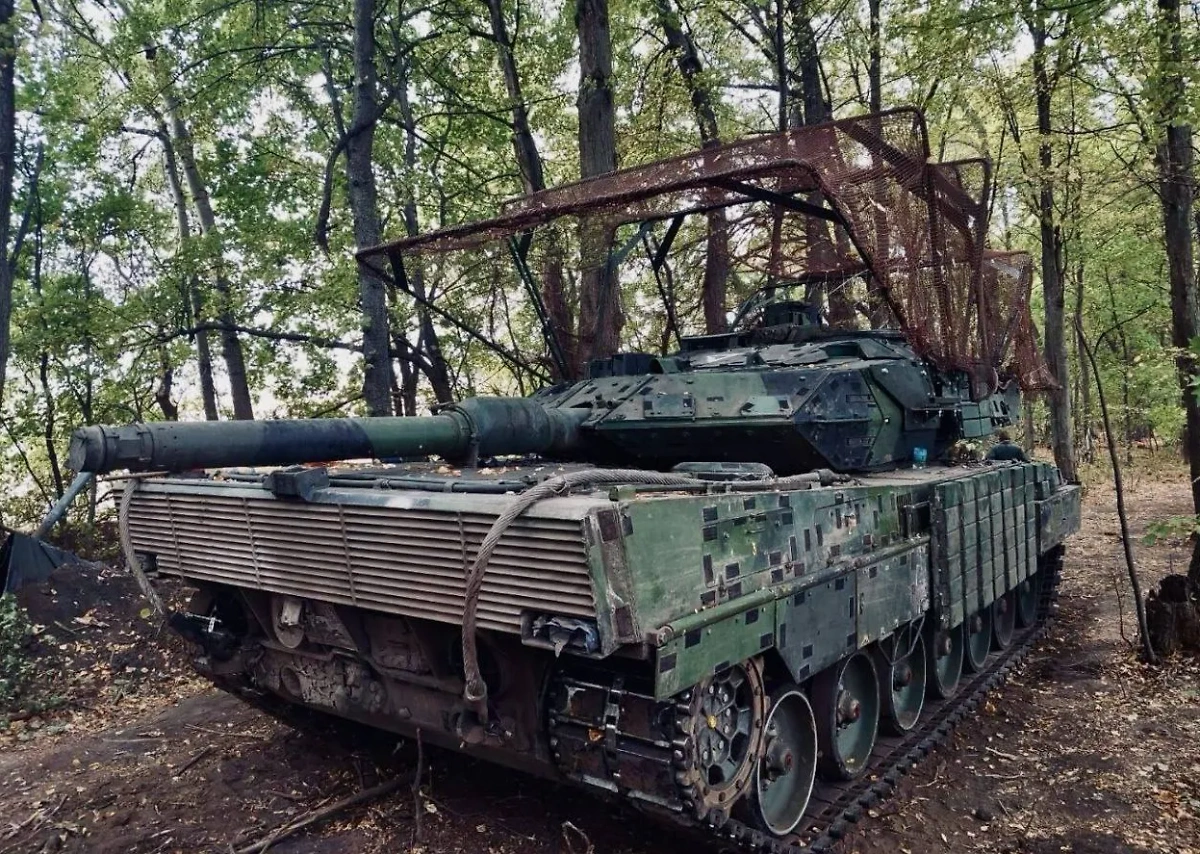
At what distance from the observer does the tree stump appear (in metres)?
7.03

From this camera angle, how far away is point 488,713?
3.91 meters

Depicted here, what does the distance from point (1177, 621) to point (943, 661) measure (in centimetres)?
205

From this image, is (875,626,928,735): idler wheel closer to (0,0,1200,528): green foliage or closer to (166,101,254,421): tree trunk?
(0,0,1200,528): green foliage

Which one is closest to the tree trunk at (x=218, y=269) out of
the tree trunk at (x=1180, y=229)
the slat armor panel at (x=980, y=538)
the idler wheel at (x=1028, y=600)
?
the slat armor panel at (x=980, y=538)

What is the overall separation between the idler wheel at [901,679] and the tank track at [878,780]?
92mm

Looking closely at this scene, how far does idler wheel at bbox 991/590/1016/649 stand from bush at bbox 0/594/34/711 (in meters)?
7.94

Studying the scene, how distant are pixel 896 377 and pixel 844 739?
2.36m

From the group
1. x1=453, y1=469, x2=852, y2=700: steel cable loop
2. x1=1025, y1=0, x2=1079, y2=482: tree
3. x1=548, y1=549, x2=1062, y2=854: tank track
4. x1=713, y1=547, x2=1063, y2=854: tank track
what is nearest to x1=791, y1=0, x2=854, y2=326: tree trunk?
x1=1025, y1=0, x2=1079, y2=482: tree

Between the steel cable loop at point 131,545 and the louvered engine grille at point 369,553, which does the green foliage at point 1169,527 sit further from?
the steel cable loop at point 131,545

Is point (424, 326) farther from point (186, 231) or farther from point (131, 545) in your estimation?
point (131, 545)

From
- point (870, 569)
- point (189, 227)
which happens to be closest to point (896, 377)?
point (870, 569)

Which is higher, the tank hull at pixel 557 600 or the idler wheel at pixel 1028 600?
the tank hull at pixel 557 600

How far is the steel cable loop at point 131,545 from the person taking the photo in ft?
15.4

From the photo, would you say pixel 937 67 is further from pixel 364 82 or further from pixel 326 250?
pixel 326 250
